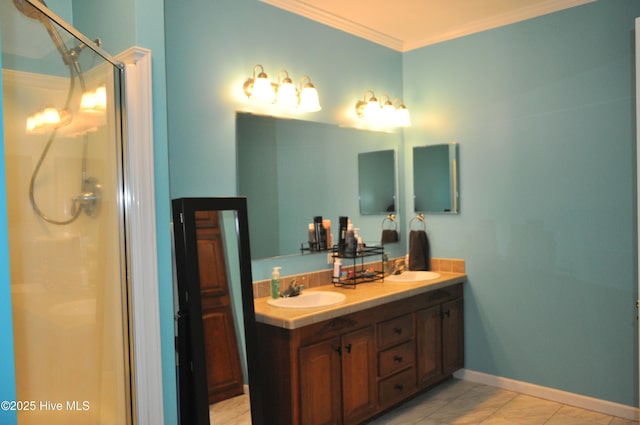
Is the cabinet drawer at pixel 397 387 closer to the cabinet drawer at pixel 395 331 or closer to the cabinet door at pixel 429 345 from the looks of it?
the cabinet door at pixel 429 345

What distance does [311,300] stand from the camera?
308 centimetres

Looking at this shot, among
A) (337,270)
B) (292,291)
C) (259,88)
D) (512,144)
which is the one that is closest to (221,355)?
(292,291)

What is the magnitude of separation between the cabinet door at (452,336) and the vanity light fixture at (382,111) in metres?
1.49

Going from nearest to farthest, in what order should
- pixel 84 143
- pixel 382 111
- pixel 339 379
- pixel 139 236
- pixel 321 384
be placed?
pixel 84 143 < pixel 139 236 < pixel 321 384 < pixel 339 379 < pixel 382 111

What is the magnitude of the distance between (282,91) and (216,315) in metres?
1.49

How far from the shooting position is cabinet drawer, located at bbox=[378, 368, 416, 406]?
3.08 m

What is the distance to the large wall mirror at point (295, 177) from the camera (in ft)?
9.82

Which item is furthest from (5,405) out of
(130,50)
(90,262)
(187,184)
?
(187,184)

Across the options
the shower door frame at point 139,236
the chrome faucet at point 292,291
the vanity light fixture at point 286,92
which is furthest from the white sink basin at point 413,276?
the shower door frame at point 139,236

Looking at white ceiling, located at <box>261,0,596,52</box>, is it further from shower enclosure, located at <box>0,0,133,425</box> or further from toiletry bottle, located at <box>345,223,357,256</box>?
shower enclosure, located at <box>0,0,133,425</box>

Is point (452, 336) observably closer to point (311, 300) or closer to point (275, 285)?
point (311, 300)

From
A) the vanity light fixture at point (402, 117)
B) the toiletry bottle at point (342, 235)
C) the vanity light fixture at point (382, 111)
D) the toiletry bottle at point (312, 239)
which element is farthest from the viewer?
the vanity light fixture at point (402, 117)

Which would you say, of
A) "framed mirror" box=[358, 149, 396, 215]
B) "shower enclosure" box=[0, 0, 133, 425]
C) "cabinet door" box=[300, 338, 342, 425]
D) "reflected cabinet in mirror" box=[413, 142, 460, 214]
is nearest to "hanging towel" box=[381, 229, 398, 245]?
"framed mirror" box=[358, 149, 396, 215]

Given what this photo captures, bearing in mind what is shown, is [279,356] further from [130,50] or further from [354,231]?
[130,50]
